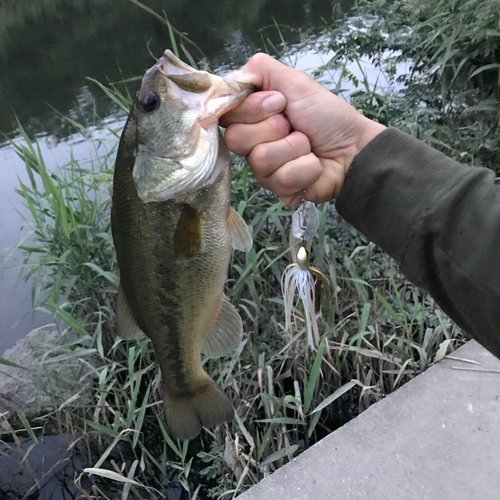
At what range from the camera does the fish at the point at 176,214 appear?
1391 millimetres

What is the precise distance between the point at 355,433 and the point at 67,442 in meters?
1.55

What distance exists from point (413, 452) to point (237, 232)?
1261 millimetres

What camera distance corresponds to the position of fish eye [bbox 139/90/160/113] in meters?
1.41

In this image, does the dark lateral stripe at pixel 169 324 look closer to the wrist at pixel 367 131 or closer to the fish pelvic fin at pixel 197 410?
the fish pelvic fin at pixel 197 410

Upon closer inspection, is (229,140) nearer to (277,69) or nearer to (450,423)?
(277,69)

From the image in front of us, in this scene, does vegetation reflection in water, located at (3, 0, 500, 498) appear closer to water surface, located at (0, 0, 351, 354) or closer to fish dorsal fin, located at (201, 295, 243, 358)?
fish dorsal fin, located at (201, 295, 243, 358)

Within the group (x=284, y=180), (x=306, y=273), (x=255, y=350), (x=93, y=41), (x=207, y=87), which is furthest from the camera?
(x=93, y=41)

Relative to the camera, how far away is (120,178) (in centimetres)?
147

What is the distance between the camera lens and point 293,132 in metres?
1.49

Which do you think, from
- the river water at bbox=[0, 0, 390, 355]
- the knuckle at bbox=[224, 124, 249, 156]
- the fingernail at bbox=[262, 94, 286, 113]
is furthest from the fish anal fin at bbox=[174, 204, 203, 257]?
the river water at bbox=[0, 0, 390, 355]

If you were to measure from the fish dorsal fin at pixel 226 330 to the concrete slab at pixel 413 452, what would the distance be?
28.3 inches

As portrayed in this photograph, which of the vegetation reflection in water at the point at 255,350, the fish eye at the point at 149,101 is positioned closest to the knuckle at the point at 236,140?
the fish eye at the point at 149,101

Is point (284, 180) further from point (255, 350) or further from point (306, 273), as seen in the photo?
point (255, 350)

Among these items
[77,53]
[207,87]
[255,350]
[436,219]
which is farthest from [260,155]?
[77,53]
